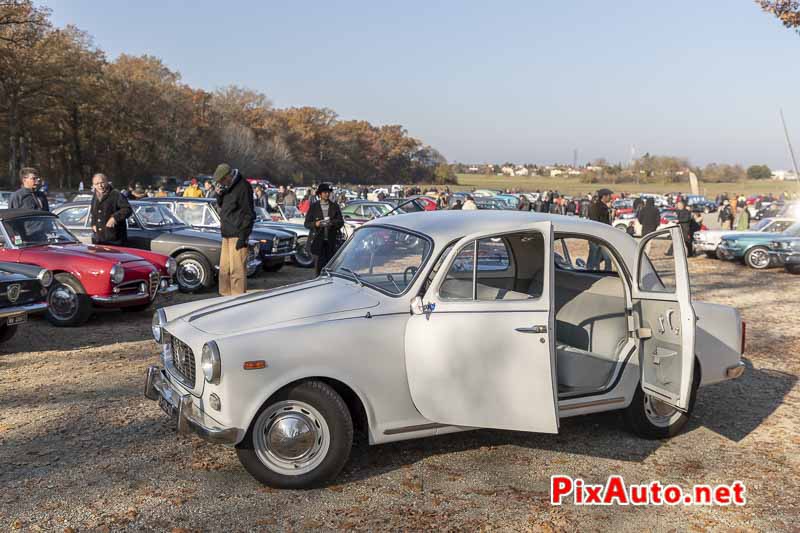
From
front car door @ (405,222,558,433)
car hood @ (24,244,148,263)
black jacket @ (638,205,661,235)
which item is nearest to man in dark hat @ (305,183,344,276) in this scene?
car hood @ (24,244,148,263)

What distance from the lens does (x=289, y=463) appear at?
4305 mm

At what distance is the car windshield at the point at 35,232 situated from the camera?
944 cm

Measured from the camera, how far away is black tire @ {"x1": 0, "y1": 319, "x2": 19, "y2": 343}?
26.6 ft

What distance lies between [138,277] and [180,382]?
5.30 m

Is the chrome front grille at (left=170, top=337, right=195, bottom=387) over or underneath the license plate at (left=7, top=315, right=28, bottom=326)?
over

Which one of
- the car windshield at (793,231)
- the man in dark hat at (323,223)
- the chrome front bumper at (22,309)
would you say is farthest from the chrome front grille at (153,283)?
the car windshield at (793,231)

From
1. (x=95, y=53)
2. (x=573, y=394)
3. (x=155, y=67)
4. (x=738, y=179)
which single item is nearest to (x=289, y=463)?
(x=573, y=394)

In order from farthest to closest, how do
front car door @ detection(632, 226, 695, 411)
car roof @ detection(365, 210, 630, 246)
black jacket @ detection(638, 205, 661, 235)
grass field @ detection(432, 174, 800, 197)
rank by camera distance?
grass field @ detection(432, 174, 800, 197)
black jacket @ detection(638, 205, 661, 235)
car roof @ detection(365, 210, 630, 246)
front car door @ detection(632, 226, 695, 411)

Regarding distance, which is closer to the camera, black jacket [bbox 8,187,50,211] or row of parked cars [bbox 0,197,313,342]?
row of parked cars [bbox 0,197,313,342]

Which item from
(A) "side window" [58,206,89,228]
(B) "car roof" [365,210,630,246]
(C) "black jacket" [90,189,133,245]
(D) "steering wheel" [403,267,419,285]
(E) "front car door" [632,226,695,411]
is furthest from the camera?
(A) "side window" [58,206,89,228]

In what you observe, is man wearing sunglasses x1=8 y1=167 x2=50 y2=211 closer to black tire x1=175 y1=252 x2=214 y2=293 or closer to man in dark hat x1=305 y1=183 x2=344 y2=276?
black tire x1=175 y1=252 x2=214 y2=293

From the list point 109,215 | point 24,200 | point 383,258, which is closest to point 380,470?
point 383,258

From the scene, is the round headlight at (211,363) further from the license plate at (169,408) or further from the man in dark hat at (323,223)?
the man in dark hat at (323,223)

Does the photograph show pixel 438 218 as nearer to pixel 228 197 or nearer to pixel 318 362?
pixel 318 362
